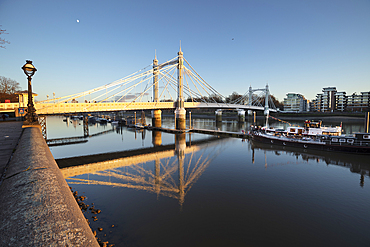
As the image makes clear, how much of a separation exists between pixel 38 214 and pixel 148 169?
56.7ft

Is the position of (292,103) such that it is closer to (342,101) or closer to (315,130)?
(342,101)

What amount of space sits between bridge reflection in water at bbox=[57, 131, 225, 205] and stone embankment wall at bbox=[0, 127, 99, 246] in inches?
393

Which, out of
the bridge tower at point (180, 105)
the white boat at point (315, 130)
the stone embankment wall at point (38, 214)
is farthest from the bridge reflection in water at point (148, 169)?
the bridge tower at point (180, 105)

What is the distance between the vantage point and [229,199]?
489 inches

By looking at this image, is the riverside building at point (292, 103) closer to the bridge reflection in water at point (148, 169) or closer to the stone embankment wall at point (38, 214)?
A: the bridge reflection in water at point (148, 169)

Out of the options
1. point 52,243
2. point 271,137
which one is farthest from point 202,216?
point 271,137

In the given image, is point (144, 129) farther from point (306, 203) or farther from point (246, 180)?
point (306, 203)

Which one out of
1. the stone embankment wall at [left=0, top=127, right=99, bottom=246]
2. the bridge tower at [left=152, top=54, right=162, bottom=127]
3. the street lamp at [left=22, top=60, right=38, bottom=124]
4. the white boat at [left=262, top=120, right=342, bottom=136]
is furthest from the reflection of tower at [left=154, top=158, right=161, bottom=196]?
the bridge tower at [left=152, top=54, right=162, bottom=127]

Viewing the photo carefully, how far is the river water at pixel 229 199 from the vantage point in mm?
8953

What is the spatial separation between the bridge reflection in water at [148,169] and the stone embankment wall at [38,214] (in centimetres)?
998

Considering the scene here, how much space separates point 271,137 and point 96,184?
27.6 m

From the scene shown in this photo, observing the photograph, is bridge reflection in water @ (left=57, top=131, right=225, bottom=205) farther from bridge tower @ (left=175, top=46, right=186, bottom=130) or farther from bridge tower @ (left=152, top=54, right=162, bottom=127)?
bridge tower @ (left=152, top=54, right=162, bottom=127)

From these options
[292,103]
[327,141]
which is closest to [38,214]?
[327,141]

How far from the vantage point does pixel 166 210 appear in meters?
11.1
